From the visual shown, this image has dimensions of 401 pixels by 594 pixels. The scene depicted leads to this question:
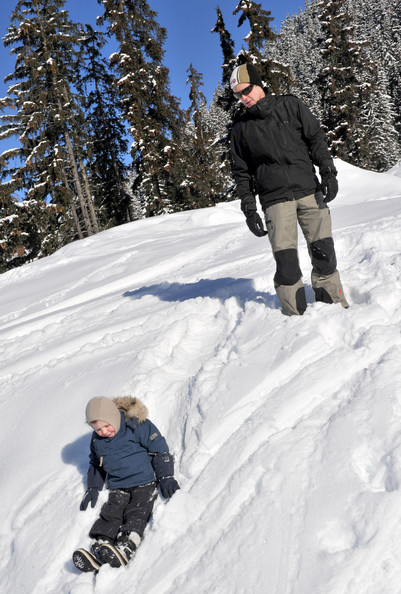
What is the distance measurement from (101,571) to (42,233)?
70.0 ft

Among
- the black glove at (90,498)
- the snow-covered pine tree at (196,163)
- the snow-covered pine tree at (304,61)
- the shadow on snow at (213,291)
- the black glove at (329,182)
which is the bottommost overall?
the black glove at (90,498)

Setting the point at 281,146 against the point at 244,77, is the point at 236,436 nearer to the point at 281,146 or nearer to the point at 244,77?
the point at 281,146

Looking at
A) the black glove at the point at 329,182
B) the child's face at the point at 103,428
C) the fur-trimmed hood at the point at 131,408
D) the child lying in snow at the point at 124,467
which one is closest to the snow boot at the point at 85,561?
the child lying in snow at the point at 124,467

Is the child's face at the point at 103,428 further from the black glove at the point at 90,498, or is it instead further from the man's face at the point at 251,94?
the man's face at the point at 251,94

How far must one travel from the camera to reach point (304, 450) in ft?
7.59

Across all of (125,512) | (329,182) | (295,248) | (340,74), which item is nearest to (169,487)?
(125,512)

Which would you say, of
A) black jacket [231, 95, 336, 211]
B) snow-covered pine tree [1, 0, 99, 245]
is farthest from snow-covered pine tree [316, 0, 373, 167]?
black jacket [231, 95, 336, 211]

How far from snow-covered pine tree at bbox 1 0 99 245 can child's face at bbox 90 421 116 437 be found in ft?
61.8

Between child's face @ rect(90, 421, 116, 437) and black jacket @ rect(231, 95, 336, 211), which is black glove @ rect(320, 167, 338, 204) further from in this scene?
child's face @ rect(90, 421, 116, 437)

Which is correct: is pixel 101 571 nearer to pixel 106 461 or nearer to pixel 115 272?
pixel 106 461

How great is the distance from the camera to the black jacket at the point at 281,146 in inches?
135

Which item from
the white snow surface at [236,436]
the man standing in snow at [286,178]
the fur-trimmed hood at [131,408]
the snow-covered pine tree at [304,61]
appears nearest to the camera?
the white snow surface at [236,436]

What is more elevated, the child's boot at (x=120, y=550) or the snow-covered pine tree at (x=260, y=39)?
the snow-covered pine tree at (x=260, y=39)

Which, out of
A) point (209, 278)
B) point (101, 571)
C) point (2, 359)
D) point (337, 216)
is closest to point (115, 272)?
point (209, 278)
